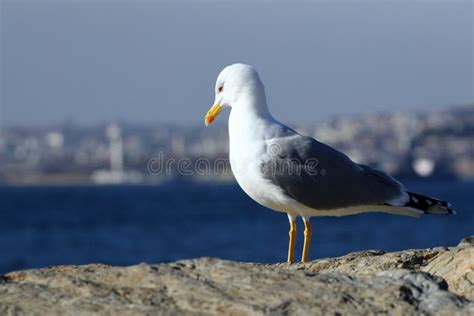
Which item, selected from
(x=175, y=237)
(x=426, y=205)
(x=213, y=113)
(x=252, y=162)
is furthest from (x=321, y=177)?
(x=175, y=237)

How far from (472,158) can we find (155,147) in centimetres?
3138

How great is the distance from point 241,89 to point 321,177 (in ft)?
2.82

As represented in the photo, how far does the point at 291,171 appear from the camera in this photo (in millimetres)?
7434

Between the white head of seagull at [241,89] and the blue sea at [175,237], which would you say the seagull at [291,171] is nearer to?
the white head of seagull at [241,89]

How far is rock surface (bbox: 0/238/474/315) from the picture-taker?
403cm

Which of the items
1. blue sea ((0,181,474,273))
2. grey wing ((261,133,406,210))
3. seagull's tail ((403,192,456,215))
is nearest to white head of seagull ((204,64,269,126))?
grey wing ((261,133,406,210))

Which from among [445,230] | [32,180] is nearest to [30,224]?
[445,230]

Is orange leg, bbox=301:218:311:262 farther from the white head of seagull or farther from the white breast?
the white head of seagull

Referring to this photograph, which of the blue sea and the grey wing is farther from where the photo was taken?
the blue sea

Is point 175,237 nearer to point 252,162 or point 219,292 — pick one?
point 252,162

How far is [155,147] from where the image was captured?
103438 mm

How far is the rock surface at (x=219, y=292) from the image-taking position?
13.2 feet

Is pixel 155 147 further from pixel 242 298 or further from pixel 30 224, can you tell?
pixel 242 298

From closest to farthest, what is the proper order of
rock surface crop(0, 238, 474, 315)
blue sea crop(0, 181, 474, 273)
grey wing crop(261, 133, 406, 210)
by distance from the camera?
rock surface crop(0, 238, 474, 315), grey wing crop(261, 133, 406, 210), blue sea crop(0, 181, 474, 273)
